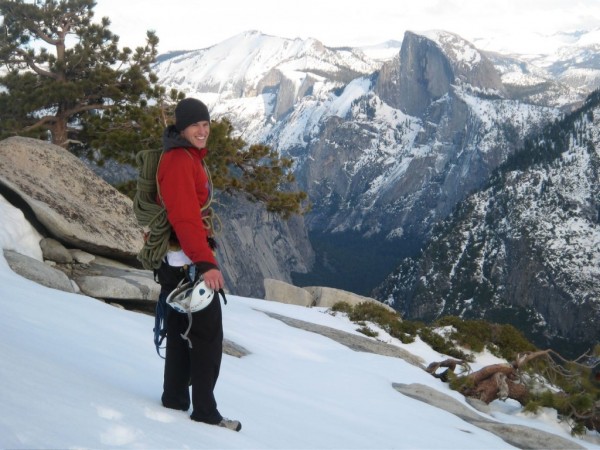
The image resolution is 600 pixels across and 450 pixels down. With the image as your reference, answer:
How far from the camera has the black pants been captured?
5.10 m

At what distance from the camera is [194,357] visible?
5145mm

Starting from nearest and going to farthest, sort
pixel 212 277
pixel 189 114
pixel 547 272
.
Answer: pixel 212 277
pixel 189 114
pixel 547 272

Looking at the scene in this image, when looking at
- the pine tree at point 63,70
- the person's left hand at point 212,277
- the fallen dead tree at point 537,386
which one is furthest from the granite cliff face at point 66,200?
the pine tree at point 63,70

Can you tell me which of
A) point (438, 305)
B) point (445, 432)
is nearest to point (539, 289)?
point (438, 305)

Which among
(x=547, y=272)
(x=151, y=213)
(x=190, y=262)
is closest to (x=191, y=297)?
(x=190, y=262)

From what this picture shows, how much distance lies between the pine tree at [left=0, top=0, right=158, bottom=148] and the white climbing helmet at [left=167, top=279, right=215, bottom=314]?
22.0 m

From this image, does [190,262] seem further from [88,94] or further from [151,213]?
[88,94]

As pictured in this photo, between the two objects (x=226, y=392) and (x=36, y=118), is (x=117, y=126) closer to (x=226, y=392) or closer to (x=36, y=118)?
Answer: (x=36, y=118)

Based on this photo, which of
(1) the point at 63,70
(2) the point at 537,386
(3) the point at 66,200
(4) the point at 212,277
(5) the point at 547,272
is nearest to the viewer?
(4) the point at 212,277

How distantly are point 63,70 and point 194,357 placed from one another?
25309 mm

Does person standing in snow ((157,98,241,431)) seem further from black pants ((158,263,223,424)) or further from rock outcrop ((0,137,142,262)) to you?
rock outcrop ((0,137,142,262))

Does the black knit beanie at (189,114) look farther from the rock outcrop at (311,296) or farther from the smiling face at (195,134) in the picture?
the rock outcrop at (311,296)

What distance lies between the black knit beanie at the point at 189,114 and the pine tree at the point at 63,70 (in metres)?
21.6

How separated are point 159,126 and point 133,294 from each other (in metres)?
11.4
